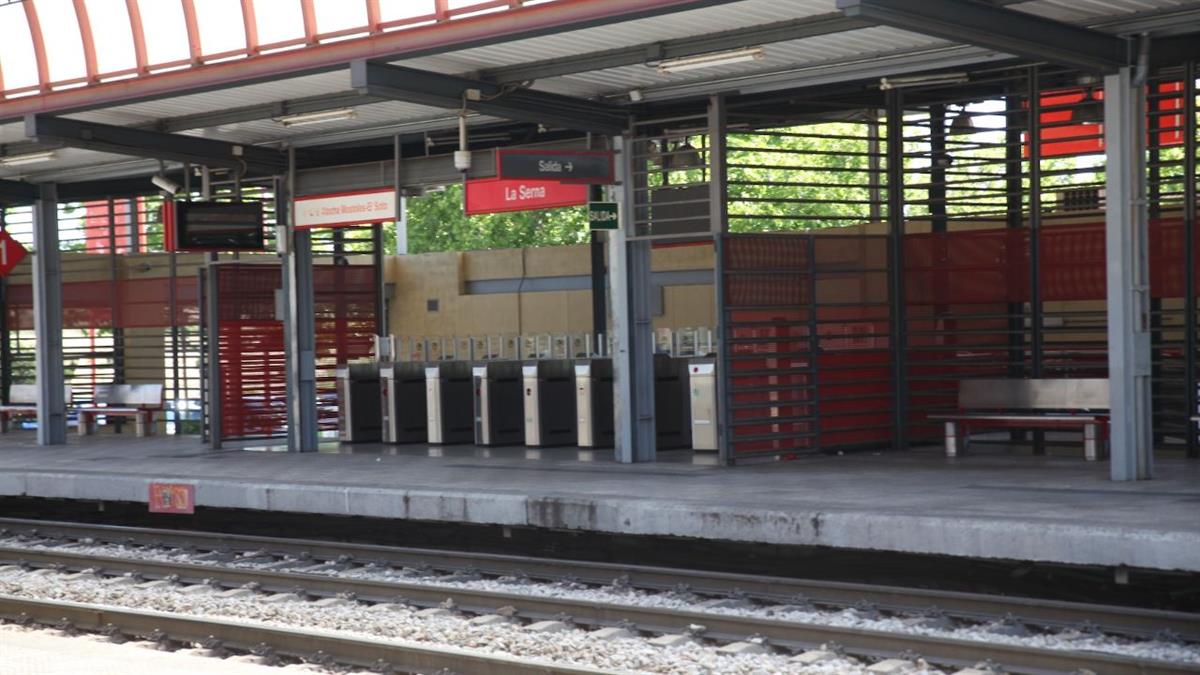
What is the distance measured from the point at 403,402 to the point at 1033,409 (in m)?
8.80

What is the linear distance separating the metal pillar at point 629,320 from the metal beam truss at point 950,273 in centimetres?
106

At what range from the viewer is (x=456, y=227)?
43156 millimetres

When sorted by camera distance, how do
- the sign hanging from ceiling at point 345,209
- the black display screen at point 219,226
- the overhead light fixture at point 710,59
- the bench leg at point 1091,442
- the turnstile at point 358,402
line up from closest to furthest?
the overhead light fixture at point 710,59 < the bench leg at point 1091,442 < the sign hanging from ceiling at point 345,209 < the black display screen at point 219,226 < the turnstile at point 358,402

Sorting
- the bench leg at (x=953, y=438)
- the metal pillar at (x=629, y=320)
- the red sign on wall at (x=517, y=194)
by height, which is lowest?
the bench leg at (x=953, y=438)

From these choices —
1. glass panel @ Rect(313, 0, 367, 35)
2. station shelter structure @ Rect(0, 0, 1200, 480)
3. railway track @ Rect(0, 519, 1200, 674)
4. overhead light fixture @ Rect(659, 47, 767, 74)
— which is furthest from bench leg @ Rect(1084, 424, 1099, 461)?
glass panel @ Rect(313, 0, 367, 35)

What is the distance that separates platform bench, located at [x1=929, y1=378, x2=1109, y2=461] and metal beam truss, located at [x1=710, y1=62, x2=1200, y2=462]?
476 millimetres

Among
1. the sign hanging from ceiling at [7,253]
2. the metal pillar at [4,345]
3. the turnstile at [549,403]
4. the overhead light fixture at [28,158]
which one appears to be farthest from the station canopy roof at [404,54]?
the metal pillar at [4,345]

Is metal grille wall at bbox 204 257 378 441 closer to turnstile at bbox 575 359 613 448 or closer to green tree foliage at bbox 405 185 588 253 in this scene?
turnstile at bbox 575 359 613 448

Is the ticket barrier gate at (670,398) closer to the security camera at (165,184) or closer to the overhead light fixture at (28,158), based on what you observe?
the security camera at (165,184)

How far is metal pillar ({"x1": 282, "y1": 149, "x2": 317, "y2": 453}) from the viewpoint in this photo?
20500 mm

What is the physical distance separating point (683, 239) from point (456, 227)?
26.8 meters

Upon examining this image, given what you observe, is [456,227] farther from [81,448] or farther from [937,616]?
[937,616]

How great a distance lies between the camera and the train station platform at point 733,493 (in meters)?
11.1

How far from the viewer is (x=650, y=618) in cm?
1055
